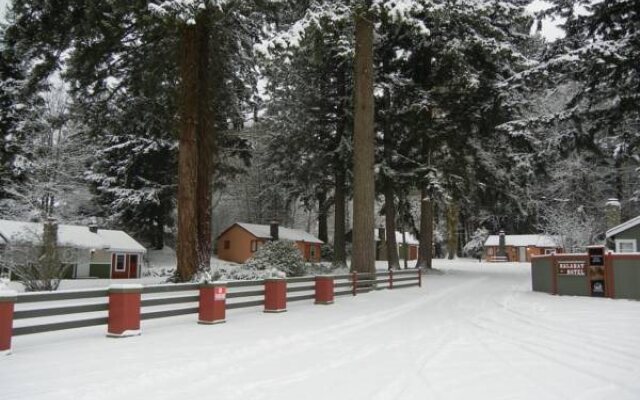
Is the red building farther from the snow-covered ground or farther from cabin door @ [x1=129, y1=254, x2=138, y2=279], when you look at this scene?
the snow-covered ground

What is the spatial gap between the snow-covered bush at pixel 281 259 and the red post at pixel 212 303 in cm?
1363

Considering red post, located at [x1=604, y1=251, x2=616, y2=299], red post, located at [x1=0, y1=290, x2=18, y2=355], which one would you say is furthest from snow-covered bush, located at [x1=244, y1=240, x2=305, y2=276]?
red post, located at [x1=0, y1=290, x2=18, y2=355]

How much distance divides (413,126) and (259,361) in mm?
24090

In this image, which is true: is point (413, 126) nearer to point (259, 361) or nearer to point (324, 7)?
point (324, 7)

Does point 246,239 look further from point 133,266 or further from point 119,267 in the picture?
point 119,267

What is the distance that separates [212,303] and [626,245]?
21.6m

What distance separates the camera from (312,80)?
30.6 meters

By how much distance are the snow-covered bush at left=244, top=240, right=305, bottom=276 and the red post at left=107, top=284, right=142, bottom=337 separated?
15455mm

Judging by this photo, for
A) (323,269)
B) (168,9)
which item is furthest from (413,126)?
(168,9)

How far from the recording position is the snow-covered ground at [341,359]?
19.5 feet

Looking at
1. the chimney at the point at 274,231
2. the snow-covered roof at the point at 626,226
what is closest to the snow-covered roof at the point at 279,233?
the chimney at the point at 274,231

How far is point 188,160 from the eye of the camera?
16.9 m

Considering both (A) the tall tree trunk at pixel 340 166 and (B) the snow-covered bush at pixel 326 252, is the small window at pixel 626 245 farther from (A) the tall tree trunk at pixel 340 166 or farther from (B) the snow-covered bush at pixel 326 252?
(B) the snow-covered bush at pixel 326 252

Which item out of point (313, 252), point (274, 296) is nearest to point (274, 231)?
point (313, 252)
